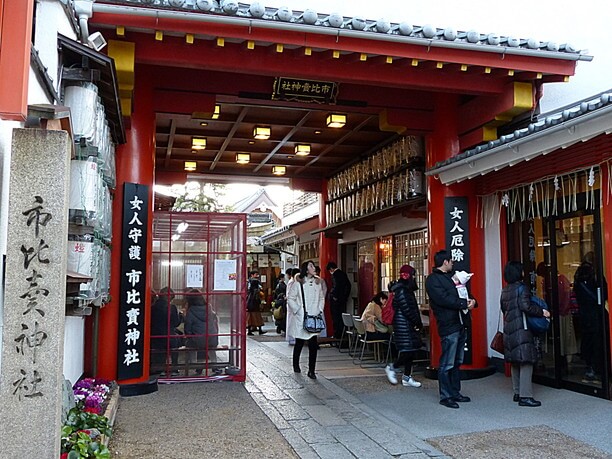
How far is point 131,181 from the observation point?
8.12 m

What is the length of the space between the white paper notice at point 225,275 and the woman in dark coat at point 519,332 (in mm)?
3978

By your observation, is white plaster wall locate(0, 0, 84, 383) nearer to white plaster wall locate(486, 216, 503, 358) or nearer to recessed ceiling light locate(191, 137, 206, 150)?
recessed ceiling light locate(191, 137, 206, 150)

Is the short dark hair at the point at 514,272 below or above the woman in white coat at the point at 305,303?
above

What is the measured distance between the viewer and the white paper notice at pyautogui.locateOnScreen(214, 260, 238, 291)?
9008 millimetres

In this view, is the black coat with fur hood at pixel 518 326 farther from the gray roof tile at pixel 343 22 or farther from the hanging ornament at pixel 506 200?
the gray roof tile at pixel 343 22

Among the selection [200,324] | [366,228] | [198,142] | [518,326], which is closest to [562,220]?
[518,326]

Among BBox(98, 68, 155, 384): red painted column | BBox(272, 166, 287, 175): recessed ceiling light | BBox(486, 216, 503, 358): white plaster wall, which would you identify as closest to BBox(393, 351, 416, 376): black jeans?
BBox(486, 216, 503, 358): white plaster wall

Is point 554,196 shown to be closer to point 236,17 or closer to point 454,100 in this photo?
point 454,100

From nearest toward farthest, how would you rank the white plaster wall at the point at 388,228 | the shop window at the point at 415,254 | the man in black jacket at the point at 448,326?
Answer: the man in black jacket at the point at 448,326, the shop window at the point at 415,254, the white plaster wall at the point at 388,228

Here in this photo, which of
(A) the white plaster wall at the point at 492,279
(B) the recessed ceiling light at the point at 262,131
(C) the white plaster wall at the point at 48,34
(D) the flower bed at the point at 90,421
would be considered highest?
(B) the recessed ceiling light at the point at 262,131

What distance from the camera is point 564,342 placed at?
7828mm

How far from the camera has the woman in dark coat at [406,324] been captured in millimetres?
8555

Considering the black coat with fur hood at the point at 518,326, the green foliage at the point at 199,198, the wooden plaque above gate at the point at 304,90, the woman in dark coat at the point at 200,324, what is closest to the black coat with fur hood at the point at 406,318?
the black coat with fur hood at the point at 518,326

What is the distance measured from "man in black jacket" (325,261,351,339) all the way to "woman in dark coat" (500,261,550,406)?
24.0 ft
